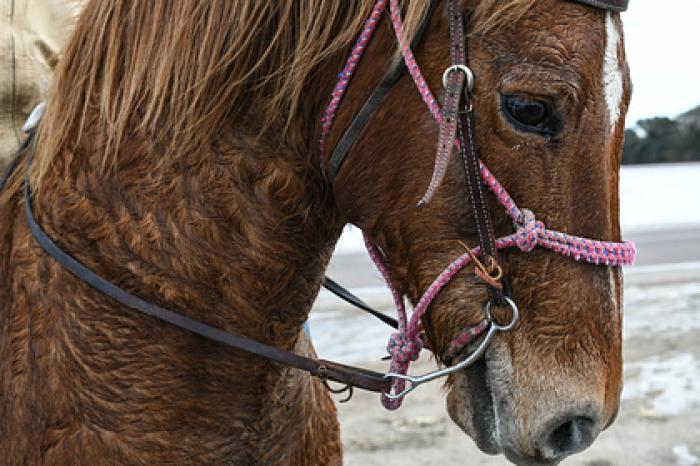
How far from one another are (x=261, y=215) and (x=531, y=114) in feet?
1.86

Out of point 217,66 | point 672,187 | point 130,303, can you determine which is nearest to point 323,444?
point 130,303

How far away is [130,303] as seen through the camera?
1.64 m

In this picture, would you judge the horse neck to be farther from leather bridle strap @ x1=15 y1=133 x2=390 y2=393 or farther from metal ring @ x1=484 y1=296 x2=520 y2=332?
metal ring @ x1=484 y1=296 x2=520 y2=332

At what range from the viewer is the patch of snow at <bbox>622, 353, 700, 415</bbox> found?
16.2 feet

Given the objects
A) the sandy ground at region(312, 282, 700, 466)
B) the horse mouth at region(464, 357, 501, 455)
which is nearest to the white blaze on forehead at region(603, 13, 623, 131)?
the horse mouth at region(464, 357, 501, 455)

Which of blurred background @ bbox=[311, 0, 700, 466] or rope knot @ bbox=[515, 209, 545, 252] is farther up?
rope knot @ bbox=[515, 209, 545, 252]

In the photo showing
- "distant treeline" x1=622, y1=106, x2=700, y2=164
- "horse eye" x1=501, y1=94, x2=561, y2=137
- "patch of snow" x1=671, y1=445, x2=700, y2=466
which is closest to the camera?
"horse eye" x1=501, y1=94, x2=561, y2=137

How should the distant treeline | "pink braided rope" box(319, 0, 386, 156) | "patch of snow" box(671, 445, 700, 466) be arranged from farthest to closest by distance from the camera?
the distant treeline → "patch of snow" box(671, 445, 700, 466) → "pink braided rope" box(319, 0, 386, 156)

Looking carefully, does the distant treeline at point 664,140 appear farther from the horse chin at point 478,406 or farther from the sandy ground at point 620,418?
the horse chin at point 478,406

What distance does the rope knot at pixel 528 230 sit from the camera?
143 centimetres

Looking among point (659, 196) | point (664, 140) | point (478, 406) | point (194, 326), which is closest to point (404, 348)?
point (478, 406)

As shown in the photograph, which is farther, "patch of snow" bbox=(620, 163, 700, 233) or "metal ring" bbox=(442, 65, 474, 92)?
"patch of snow" bbox=(620, 163, 700, 233)

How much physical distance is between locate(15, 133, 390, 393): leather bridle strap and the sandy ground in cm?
192

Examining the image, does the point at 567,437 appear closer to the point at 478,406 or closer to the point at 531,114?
the point at 478,406
